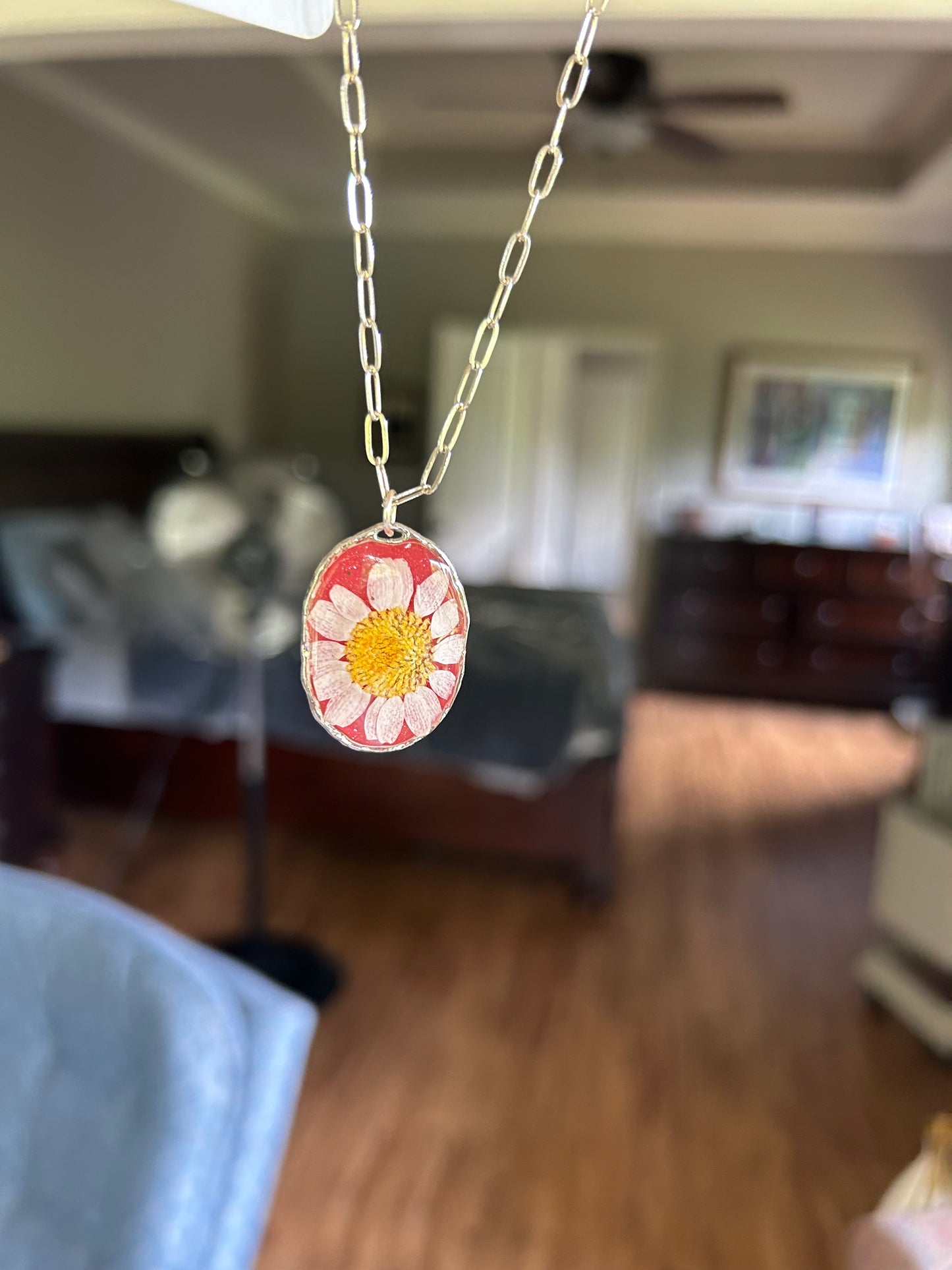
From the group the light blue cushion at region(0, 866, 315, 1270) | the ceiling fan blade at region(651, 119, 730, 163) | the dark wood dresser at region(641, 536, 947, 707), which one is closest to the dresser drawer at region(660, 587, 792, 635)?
the dark wood dresser at region(641, 536, 947, 707)

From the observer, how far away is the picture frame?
69.3 inches

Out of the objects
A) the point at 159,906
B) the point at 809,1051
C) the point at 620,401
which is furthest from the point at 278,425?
the point at 809,1051

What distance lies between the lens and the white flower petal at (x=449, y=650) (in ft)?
1.93

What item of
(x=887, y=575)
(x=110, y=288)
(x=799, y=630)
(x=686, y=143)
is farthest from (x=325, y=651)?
(x=799, y=630)

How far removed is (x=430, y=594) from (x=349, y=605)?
0.18 ft

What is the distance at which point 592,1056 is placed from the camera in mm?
1767

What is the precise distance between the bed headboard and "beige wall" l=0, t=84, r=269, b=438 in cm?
4

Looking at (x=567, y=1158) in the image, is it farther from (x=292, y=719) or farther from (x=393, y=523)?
(x=393, y=523)

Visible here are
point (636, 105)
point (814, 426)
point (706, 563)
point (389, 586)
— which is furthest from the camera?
point (706, 563)

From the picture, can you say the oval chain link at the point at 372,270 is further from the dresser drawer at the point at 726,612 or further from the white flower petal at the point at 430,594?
the dresser drawer at the point at 726,612

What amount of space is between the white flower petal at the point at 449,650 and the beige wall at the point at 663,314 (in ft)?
3.07

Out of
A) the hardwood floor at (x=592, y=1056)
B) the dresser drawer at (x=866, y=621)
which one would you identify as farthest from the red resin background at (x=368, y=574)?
the dresser drawer at (x=866, y=621)

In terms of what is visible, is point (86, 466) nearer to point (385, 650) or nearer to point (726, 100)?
point (385, 650)

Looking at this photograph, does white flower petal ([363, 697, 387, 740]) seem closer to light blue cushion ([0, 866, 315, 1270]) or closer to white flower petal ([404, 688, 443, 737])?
white flower petal ([404, 688, 443, 737])
